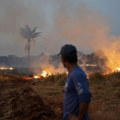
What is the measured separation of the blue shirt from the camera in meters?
5.23

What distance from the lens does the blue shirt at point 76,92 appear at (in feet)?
17.2

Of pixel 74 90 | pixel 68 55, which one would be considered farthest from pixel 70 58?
pixel 74 90

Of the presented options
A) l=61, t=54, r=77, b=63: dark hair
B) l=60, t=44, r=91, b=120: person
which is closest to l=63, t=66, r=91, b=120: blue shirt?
l=60, t=44, r=91, b=120: person

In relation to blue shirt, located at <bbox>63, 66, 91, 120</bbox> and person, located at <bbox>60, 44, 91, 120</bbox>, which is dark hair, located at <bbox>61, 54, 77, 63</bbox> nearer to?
person, located at <bbox>60, 44, 91, 120</bbox>

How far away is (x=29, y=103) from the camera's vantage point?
14750 millimetres

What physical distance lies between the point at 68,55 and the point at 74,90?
0.45 meters

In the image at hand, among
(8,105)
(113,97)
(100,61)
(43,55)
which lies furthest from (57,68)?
(8,105)

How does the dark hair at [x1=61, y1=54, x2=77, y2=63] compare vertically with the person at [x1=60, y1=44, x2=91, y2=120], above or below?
above

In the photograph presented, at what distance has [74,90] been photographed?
5457mm

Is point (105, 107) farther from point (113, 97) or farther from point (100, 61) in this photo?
point (100, 61)

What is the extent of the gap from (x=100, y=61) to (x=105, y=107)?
123ft

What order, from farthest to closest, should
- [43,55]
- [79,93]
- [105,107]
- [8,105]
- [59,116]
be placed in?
[43,55] < [105,107] < [8,105] < [59,116] < [79,93]

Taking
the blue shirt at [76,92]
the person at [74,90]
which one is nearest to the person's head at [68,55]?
the person at [74,90]

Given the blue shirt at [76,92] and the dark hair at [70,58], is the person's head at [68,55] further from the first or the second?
the blue shirt at [76,92]
